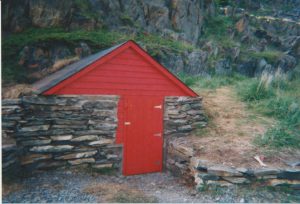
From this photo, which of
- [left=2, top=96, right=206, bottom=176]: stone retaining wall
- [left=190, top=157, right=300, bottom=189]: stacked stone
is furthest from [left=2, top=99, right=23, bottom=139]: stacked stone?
[left=190, top=157, right=300, bottom=189]: stacked stone

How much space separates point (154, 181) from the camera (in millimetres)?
8414

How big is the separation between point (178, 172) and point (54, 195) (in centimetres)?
390

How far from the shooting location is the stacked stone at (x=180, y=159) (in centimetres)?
832

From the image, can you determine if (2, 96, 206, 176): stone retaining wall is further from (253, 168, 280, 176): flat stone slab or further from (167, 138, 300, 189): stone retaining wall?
(253, 168, 280, 176): flat stone slab

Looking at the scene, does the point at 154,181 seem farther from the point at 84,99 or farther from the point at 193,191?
the point at 84,99

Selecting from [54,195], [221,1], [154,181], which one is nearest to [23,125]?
[54,195]

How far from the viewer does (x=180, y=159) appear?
8617 millimetres

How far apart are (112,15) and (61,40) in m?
5.04

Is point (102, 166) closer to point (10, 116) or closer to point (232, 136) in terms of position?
point (10, 116)

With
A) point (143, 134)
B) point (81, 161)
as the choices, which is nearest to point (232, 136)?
point (143, 134)

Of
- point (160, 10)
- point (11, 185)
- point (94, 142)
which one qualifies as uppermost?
point (160, 10)

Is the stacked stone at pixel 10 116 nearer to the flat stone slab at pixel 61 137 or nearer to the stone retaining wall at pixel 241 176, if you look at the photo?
the flat stone slab at pixel 61 137

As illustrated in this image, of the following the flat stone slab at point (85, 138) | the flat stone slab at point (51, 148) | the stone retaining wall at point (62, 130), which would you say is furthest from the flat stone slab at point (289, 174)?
the flat stone slab at point (51, 148)

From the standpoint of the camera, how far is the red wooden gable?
782cm
